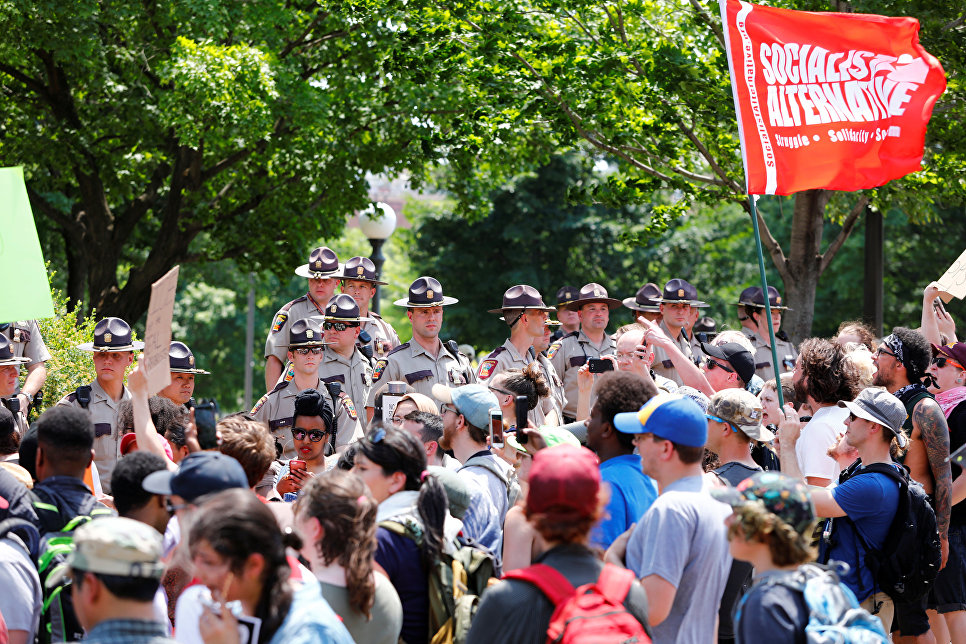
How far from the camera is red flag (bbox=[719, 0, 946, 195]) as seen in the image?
7.61 meters

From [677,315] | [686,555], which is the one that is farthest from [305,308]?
[686,555]

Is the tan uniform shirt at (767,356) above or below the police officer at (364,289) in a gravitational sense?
below

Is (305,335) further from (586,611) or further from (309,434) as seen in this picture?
(586,611)

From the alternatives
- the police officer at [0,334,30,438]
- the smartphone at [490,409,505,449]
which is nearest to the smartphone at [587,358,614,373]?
→ the smartphone at [490,409,505,449]

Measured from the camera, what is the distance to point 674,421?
4.40m

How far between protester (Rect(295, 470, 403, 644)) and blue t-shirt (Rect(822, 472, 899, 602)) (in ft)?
8.20

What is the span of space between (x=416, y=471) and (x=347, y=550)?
2.51 feet

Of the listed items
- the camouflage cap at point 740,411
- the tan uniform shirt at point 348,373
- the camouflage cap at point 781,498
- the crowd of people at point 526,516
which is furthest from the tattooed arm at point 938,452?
the tan uniform shirt at point 348,373

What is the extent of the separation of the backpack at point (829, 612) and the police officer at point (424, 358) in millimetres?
5991

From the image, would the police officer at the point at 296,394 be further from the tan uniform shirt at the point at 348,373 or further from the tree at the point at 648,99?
the tree at the point at 648,99

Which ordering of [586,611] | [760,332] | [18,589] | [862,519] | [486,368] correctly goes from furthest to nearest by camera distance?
1. [760,332]
2. [486,368]
3. [862,519]
4. [18,589]
5. [586,611]

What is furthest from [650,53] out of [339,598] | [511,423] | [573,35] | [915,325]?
[915,325]

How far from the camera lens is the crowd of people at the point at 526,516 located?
3.35 meters

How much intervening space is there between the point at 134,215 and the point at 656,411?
14819 mm
